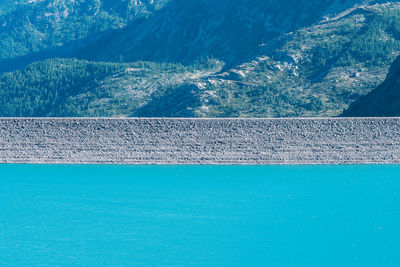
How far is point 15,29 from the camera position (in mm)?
170875

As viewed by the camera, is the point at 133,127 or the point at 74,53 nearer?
the point at 133,127

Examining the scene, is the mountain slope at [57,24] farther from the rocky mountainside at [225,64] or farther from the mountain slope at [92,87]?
the mountain slope at [92,87]

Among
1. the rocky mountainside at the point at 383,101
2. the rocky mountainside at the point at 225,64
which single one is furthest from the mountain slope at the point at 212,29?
the rocky mountainside at the point at 383,101

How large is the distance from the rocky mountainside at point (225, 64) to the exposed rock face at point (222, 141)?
26.3 metres

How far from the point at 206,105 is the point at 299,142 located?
3666cm

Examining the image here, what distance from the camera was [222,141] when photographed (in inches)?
1529

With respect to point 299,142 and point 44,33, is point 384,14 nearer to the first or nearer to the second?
point 299,142

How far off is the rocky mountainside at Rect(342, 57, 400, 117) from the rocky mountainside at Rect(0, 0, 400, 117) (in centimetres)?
578

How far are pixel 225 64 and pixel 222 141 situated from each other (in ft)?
228

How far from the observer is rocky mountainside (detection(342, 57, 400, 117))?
54.8 m

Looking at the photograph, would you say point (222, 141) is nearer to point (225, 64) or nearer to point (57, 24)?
point (225, 64)

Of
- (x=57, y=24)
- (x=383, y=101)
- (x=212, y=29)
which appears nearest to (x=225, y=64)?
(x=212, y=29)

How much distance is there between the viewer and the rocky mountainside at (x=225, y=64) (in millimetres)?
73312

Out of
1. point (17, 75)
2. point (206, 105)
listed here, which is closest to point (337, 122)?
point (206, 105)
